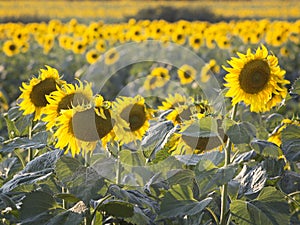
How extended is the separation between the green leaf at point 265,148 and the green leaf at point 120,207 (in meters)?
0.46

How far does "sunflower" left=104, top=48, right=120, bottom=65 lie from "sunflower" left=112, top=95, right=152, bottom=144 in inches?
246

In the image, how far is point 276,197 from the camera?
2047 millimetres

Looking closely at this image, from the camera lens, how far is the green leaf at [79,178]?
1905mm

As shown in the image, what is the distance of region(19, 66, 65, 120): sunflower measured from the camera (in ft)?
7.84

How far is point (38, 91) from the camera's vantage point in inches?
96.5

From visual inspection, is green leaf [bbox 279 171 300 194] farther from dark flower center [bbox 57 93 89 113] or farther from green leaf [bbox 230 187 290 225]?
dark flower center [bbox 57 93 89 113]

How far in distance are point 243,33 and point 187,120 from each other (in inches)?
285

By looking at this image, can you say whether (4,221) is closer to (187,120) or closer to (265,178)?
(187,120)

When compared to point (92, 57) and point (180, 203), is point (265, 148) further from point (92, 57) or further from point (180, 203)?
point (92, 57)

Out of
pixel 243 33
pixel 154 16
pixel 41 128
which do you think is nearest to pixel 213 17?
pixel 154 16

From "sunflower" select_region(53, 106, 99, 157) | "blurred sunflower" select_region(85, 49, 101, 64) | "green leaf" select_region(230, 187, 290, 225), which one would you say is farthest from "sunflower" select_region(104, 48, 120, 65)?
"green leaf" select_region(230, 187, 290, 225)

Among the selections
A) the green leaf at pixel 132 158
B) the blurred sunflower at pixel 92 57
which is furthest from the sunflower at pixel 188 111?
the blurred sunflower at pixel 92 57

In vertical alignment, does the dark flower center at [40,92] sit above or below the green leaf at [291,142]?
above

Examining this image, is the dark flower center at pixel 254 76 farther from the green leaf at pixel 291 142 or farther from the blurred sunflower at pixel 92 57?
the blurred sunflower at pixel 92 57
